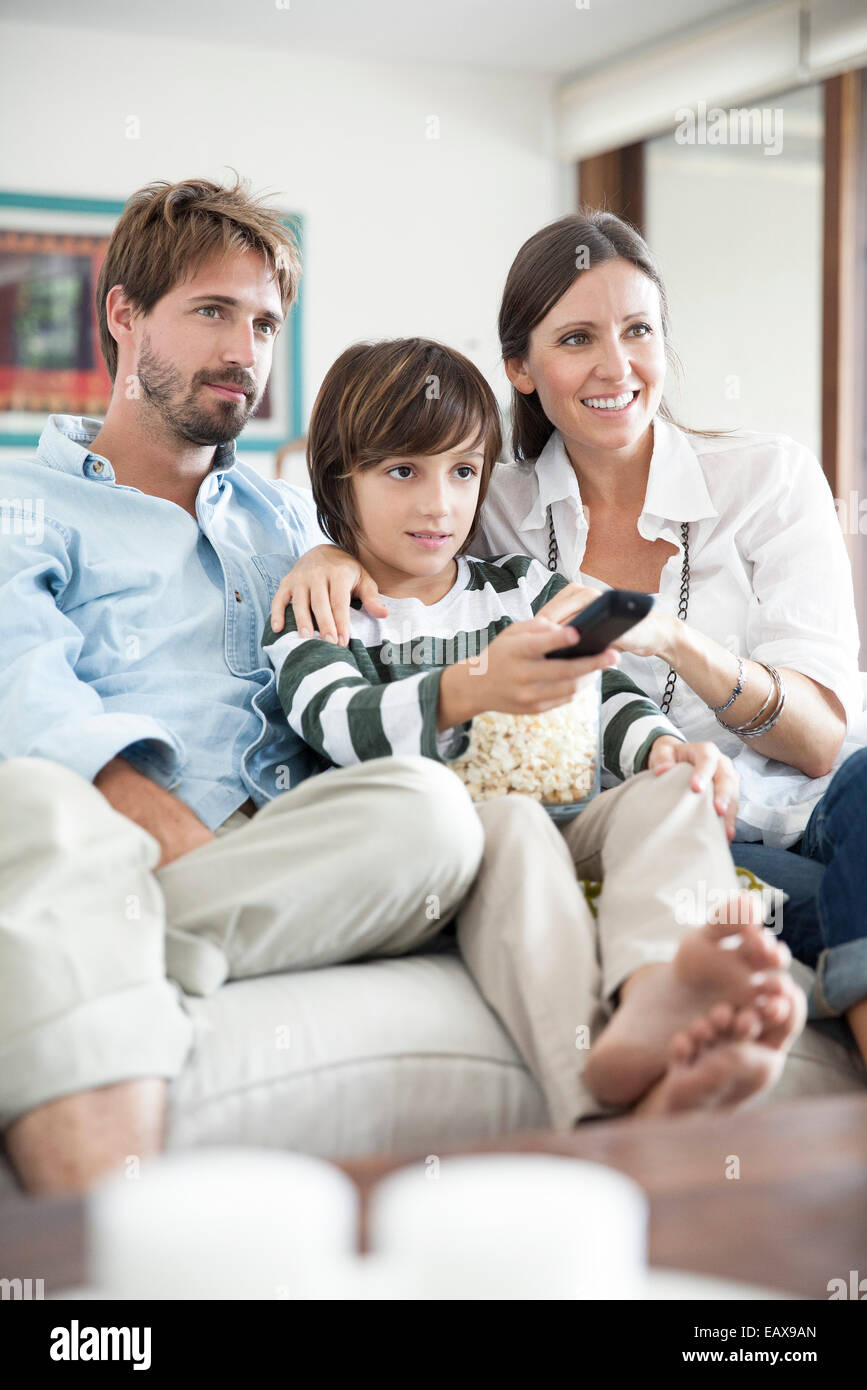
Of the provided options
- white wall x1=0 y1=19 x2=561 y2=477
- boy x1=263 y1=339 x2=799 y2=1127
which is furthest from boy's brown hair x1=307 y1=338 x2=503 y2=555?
white wall x1=0 y1=19 x2=561 y2=477

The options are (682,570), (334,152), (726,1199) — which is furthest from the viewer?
(334,152)

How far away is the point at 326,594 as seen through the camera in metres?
1.48

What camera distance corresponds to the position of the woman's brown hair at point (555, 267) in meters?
1.71

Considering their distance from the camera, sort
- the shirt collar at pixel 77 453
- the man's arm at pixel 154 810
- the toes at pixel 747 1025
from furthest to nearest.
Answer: the shirt collar at pixel 77 453
the man's arm at pixel 154 810
the toes at pixel 747 1025

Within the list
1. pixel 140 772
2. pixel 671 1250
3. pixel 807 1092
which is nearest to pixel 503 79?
pixel 140 772

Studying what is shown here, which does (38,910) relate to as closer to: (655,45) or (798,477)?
(798,477)

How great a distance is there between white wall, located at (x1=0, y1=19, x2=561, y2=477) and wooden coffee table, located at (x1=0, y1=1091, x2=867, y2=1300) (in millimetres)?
4137

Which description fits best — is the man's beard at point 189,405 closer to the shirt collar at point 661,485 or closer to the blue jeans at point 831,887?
the shirt collar at point 661,485

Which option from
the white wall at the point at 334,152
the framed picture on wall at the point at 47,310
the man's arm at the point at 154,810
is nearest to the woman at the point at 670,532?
the man's arm at the point at 154,810

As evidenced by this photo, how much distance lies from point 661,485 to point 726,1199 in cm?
124

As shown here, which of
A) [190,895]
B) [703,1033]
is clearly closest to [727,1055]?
[703,1033]

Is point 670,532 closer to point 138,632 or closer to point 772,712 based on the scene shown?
point 772,712

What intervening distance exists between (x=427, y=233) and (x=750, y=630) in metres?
3.52

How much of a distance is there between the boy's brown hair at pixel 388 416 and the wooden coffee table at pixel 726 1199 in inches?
40.0
